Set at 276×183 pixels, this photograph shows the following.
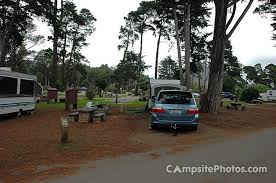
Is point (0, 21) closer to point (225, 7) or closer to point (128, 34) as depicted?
point (225, 7)

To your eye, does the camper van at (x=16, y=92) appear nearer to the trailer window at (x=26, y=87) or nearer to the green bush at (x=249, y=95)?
the trailer window at (x=26, y=87)

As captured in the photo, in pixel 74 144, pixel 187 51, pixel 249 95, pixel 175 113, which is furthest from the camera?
pixel 249 95

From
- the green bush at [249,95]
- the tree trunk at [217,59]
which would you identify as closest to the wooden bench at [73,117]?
the tree trunk at [217,59]

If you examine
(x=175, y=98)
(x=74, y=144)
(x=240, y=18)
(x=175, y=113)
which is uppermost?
(x=240, y=18)

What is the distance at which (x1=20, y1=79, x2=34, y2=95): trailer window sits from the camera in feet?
72.2

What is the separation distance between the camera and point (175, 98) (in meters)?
16.1

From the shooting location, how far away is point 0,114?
19188 mm

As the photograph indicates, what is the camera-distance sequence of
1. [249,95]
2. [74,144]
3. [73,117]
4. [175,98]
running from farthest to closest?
1. [249,95]
2. [73,117]
3. [175,98]
4. [74,144]

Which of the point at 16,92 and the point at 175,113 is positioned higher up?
the point at 16,92

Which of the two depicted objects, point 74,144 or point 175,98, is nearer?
point 74,144

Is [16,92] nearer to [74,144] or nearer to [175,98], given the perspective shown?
[175,98]

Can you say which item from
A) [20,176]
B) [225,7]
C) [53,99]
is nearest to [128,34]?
[53,99]

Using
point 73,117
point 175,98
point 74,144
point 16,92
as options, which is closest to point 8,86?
point 16,92

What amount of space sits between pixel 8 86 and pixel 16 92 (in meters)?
1.21
